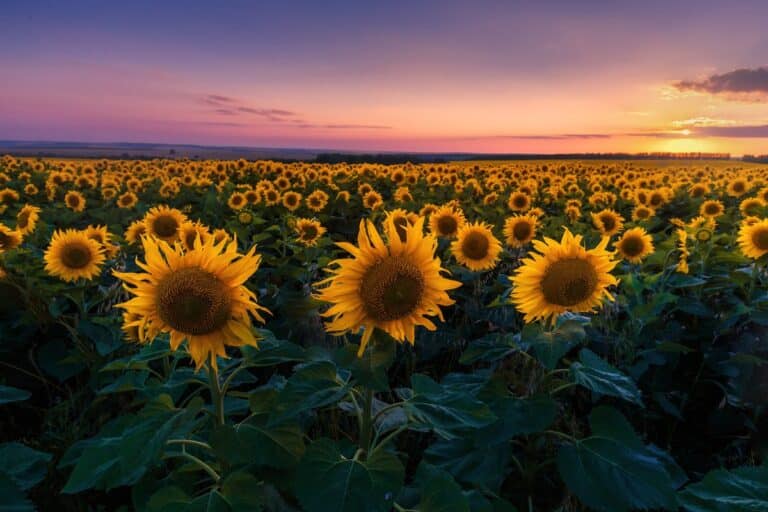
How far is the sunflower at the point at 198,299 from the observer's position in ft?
6.66

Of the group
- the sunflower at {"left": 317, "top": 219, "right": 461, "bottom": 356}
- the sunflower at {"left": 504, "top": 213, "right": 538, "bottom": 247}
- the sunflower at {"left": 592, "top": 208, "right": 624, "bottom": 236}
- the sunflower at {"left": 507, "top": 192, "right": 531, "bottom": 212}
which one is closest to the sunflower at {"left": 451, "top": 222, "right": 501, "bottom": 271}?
the sunflower at {"left": 504, "top": 213, "right": 538, "bottom": 247}

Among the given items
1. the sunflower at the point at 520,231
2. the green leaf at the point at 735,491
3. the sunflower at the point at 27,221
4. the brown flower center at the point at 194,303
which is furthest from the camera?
the sunflower at the point at 27,221

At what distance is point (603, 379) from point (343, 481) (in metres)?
1.25

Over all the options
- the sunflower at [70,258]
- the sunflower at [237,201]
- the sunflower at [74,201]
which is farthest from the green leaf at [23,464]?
the sunflower at [74,201]

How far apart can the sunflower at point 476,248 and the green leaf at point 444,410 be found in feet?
11.1

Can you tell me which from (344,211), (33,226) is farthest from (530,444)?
(344,211)

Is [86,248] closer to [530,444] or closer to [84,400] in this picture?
[84,400]

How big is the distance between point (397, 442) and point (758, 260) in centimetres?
392

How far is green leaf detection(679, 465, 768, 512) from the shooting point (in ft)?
4.50

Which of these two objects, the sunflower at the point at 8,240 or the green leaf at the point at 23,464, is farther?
the sunflower at the point at 8,240

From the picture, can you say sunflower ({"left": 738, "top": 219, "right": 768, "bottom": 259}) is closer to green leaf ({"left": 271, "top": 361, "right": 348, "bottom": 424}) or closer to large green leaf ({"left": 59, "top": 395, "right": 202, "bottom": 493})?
green leaf ({"left": 271, "top": 361, "right": 348, "bottom": 424})

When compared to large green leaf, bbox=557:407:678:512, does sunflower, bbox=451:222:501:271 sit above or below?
above

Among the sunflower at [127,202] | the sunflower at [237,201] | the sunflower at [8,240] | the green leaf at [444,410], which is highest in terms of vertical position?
the green leaf at [444,410]

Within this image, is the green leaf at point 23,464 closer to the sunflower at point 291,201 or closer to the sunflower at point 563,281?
the sunflower at point 563,281
